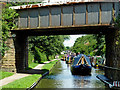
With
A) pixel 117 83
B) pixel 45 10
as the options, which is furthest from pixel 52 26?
pixel 117 83

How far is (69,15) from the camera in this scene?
19438 mm

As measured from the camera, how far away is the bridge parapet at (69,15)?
18.6 metres

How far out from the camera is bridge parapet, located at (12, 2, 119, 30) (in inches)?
733

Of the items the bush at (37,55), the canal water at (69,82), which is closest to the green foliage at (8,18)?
the canal water at (69,82)

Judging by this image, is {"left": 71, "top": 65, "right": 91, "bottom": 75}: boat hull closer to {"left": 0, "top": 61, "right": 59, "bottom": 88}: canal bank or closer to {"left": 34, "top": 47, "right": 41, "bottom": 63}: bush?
{"left": 0, "top": 61, "right": 59, "bottom": 88}: canal bank

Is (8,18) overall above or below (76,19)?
above

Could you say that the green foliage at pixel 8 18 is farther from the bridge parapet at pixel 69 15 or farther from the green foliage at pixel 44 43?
the green foliage at pixel 44 43

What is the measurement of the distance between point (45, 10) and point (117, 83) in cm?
1022

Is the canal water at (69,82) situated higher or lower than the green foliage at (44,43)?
lower

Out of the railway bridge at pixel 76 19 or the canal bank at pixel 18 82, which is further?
the railway bridge at pixel 76 19

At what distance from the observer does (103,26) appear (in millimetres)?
18672

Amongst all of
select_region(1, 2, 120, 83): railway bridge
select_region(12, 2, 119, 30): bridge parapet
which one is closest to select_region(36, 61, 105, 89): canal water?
select_region(1, 2, 120, 83): railway bridge

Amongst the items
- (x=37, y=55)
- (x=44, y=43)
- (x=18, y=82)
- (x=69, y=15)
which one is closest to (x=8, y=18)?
(x=69, y=15)

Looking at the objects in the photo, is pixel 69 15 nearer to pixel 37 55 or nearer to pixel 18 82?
pixel 18 82
